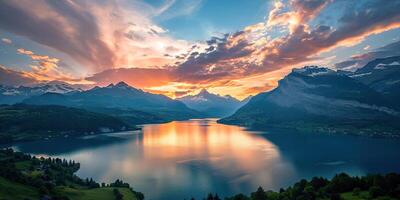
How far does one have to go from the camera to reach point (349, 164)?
183 m

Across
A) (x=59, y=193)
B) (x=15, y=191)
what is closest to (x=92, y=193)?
(x=59, y=193)

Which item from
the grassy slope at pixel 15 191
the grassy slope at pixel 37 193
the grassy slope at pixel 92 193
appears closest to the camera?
the grassy slope at pixel 15 191

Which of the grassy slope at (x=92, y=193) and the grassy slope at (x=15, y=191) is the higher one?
the grassy slope at (x=15, y=191)

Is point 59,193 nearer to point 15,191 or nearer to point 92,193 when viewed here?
point 15,191

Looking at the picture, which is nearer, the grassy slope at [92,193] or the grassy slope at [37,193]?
the grassy slope at [37,193]

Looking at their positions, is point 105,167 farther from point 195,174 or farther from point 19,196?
point 19,196

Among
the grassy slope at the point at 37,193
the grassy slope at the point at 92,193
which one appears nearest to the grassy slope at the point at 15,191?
the grassy slope at the point at 37,193

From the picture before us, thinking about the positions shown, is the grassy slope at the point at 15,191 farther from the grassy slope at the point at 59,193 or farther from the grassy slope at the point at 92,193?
the grassy slope at the point at 92,193

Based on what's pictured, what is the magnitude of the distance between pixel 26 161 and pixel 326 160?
170754 mm

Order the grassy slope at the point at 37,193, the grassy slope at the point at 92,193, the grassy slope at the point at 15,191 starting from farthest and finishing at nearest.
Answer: the grassy slope at the point at 92,193, the grassy slope at the point at 37,193, the grassy slope at the point at 15,191

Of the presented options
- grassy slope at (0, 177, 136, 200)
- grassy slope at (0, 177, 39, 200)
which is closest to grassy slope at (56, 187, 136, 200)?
grassy slope at (0, 177, 136, 200)

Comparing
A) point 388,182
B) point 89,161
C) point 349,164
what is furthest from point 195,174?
point 388,182

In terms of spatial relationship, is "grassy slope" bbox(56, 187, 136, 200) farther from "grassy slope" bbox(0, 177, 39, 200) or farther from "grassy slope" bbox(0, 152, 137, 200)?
"grassy slope" bbox(0, 177, 39, 200)

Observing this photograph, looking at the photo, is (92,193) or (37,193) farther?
(92,193)
